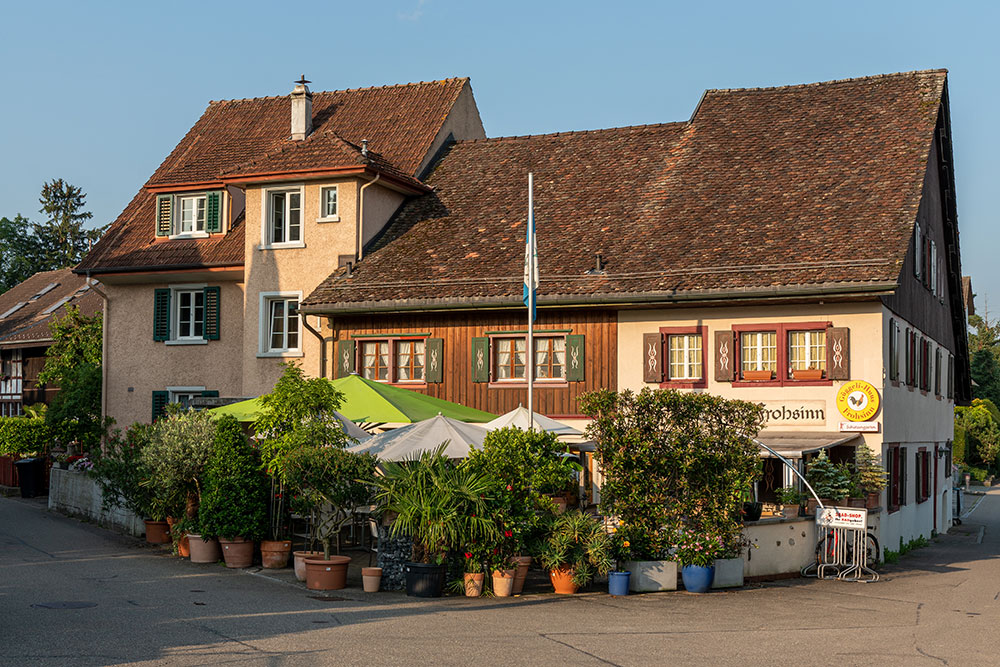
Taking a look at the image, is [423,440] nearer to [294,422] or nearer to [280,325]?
[294,422]

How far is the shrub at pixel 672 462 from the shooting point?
18.1 metres

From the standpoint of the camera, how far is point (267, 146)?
32969 mm

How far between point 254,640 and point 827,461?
42.9 ft

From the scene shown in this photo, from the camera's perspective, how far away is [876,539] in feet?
74.7

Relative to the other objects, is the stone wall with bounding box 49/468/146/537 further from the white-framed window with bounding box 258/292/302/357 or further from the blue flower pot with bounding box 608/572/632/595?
the blue flower pot with bounding box 608/572/632/595

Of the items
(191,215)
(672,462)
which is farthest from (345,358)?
(672,462)

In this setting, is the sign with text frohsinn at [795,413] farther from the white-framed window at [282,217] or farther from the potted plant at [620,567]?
the white-framed window at [282,217]

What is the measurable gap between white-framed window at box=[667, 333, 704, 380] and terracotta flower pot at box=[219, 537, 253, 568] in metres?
9.66

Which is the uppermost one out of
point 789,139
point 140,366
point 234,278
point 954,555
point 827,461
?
point 789,139

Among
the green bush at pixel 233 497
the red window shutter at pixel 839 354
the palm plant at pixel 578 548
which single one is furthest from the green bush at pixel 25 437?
the red window shutter at pixel 839 354

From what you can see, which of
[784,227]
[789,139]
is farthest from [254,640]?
[789,139]

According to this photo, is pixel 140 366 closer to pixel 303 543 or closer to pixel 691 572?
pixel 303 543

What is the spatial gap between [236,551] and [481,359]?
8.46 meters

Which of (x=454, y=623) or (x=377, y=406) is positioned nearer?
(x=454, y=623)
